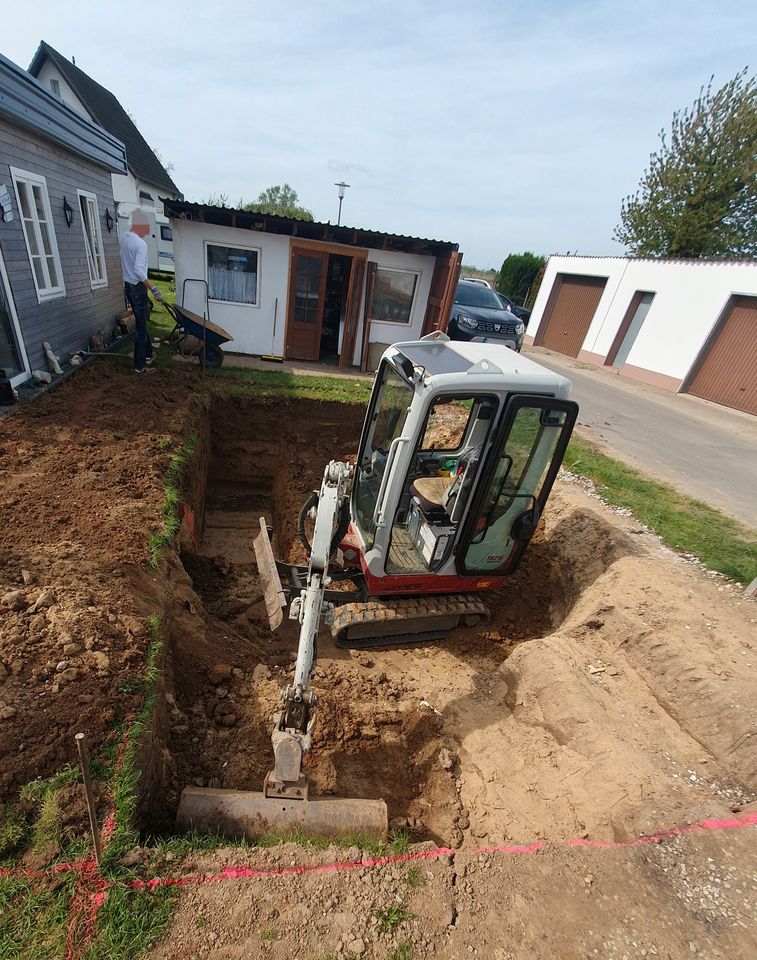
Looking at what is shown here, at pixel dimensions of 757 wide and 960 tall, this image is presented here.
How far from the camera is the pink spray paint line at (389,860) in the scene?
2.18m

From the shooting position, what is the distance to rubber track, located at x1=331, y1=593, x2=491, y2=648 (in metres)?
4.48

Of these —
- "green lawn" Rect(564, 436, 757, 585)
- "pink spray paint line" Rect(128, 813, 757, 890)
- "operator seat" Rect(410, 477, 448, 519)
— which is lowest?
"pink spray paint line" Rect(128, 813, 757, 890)

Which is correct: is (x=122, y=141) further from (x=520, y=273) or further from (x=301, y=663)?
(x=301, y=663)

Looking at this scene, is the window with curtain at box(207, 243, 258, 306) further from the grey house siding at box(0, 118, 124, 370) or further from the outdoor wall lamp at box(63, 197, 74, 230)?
the outdoor wall lamp at box(63, 197, 74, 230)

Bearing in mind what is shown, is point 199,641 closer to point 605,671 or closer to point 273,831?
point 273,831

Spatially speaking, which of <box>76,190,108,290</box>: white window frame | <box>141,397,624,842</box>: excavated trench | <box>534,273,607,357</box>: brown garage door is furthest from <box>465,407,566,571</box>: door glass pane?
<box>534,273,607,357</box>: brown garage door

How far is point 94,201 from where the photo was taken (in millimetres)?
9734

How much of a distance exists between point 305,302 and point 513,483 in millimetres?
8403

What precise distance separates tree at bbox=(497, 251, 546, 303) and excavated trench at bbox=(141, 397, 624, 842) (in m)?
24.4

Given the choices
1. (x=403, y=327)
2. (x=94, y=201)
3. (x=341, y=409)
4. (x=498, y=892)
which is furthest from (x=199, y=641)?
(x=94, y=201)

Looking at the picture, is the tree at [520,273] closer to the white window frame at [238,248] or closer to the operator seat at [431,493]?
the white window frame at [238,248]

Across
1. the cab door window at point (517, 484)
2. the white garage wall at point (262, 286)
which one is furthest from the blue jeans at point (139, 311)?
the cab door window at point (517, 484)

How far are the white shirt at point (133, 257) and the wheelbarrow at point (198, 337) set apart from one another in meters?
1.19

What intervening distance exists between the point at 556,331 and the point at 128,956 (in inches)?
878
